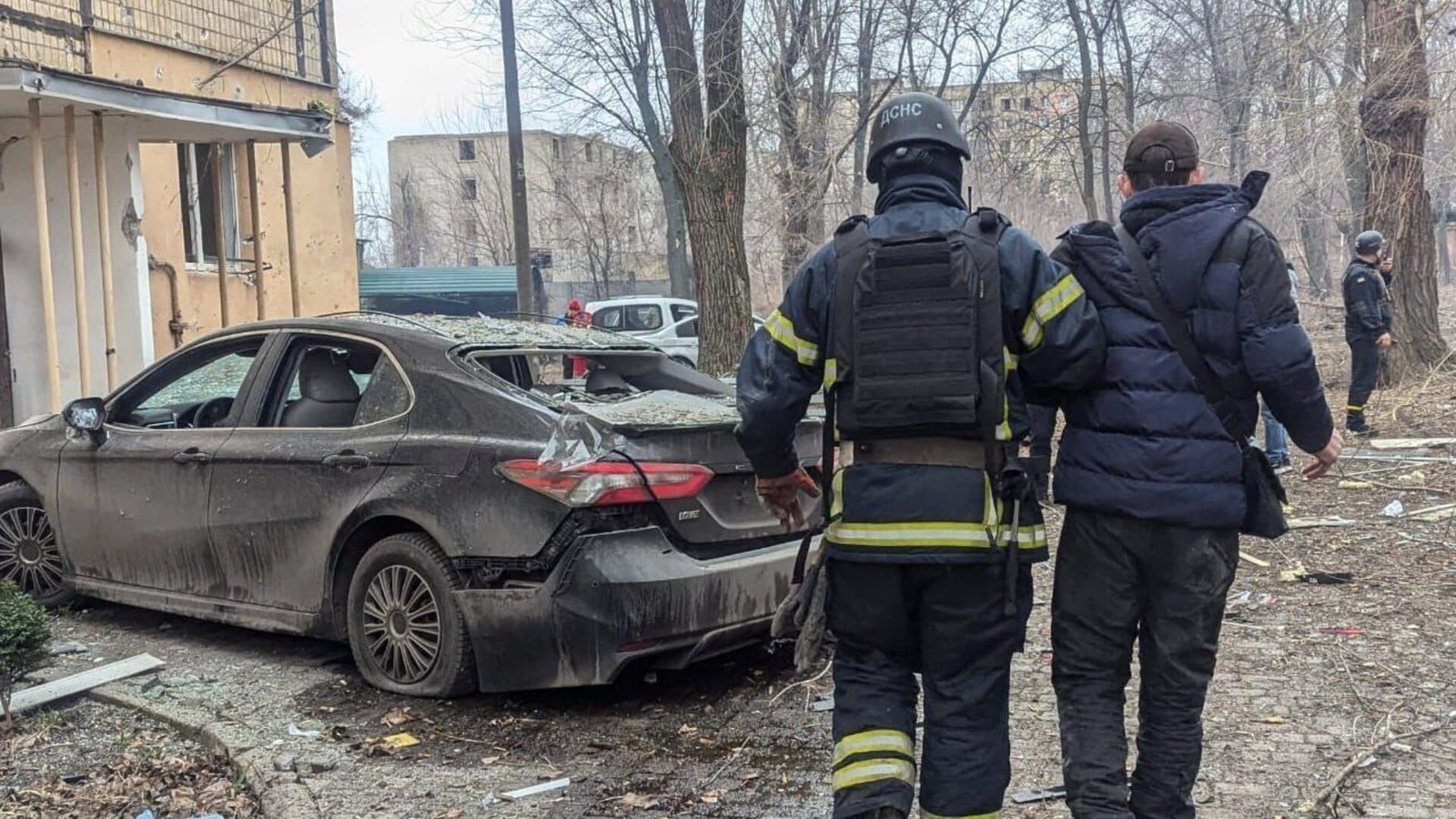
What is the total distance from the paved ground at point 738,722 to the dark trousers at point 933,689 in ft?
2.15

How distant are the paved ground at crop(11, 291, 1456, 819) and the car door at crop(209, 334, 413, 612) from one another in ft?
1.54

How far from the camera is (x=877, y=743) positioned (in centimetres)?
299

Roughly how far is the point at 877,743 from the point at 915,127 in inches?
60.7

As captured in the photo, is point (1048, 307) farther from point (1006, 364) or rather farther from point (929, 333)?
point (929, 333)

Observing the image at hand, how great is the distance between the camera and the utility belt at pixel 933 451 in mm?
3002

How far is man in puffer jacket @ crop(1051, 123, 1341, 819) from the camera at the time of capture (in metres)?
3.04

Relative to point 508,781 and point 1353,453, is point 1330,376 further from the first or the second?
point 508,781

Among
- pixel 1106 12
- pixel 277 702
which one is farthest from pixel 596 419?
pixel 1106 12

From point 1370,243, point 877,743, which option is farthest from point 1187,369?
point 1370,243

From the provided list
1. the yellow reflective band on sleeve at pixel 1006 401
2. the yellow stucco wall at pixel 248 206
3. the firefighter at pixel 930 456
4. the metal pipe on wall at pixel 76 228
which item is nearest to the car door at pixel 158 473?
the firefighter at pixel 930 456

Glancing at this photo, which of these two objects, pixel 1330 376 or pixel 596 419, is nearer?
pixel 596 419

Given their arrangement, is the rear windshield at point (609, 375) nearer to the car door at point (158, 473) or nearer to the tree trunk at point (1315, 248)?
the car door at point (158, 473)

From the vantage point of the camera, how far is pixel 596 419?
14.0 ft

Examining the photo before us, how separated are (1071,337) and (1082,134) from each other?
2207 centimetres
